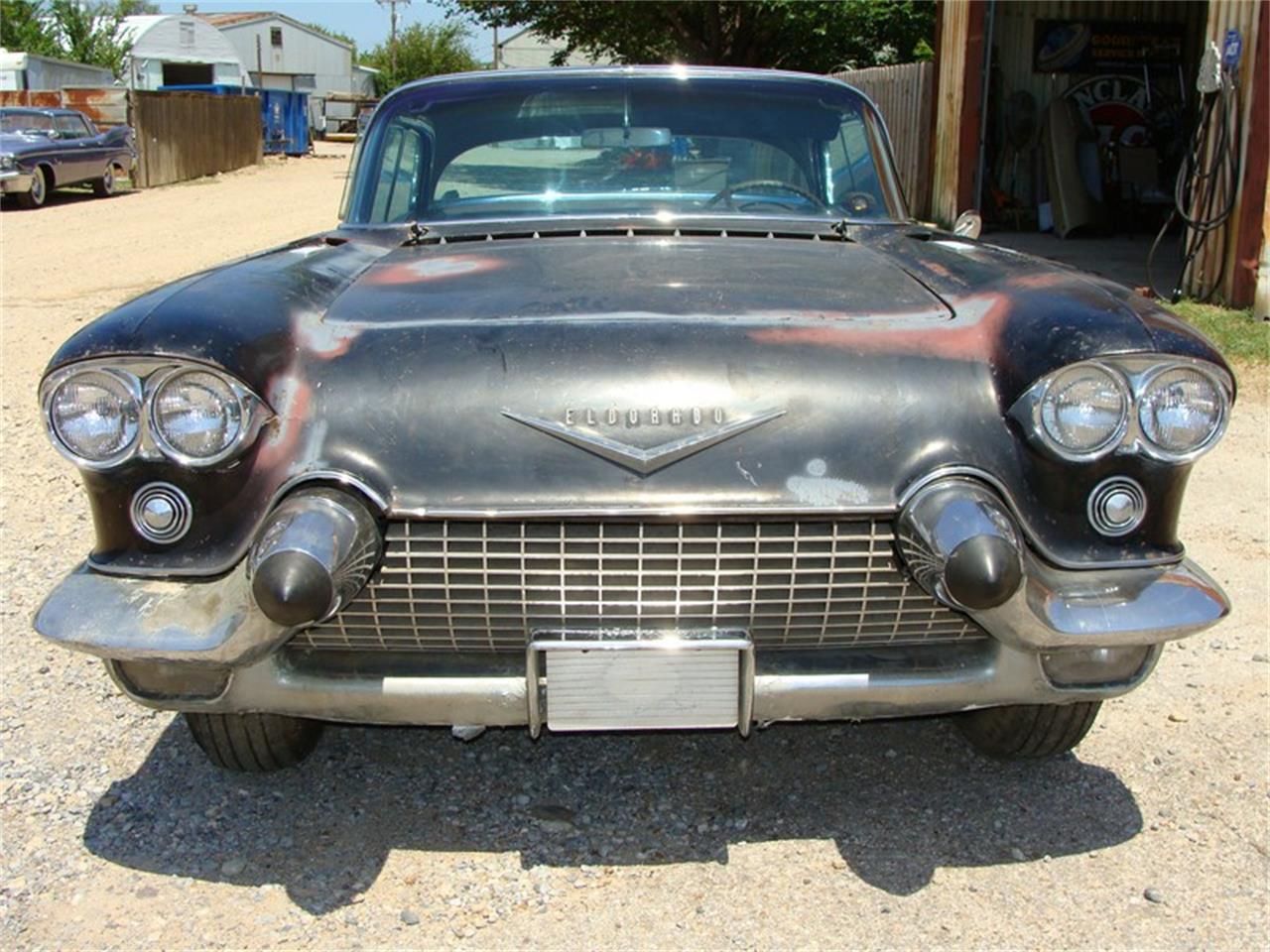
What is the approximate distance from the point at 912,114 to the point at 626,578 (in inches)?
551

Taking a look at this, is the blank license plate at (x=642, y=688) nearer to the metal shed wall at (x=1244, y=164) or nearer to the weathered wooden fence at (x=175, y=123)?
the metal shed wall at (x=1244, y=164)

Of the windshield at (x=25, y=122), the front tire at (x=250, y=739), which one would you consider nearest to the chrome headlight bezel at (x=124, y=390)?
the front tire at (x=250, y=739)

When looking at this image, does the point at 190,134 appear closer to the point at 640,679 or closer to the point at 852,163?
the point at 852,163

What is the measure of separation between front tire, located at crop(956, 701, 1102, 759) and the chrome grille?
26.5 inches

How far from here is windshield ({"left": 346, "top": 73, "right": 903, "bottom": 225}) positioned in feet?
12.0

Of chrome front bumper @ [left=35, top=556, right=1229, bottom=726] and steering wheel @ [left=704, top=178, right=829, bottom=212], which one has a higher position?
steering wheel @ [left=704, top=178, right=829, bottom=212]

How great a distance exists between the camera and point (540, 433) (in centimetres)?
230

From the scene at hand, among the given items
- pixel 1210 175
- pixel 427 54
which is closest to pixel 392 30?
pixel 427 54

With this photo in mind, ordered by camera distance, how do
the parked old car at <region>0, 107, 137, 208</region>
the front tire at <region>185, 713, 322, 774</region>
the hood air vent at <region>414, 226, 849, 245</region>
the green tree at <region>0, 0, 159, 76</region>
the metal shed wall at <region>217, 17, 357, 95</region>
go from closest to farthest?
the front tire at <region>185, 713, 322, 774</region>, the hood air vent at <region>414, 226, 849, 245</region>, the parked old car at <region>0, 107, 137, 208</region>, the green tree at <region>0, 0, 159, 76</region>, the metal shed wall at <region>217, 17, 357, 95</region>

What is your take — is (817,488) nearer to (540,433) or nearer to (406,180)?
(540,433)

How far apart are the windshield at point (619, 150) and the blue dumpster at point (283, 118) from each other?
3463 cm

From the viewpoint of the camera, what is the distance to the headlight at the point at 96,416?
2.35 metres

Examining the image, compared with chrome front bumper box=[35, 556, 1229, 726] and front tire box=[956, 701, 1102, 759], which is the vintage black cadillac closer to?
chrome front bumper box=[35, 556, 1229, 726]

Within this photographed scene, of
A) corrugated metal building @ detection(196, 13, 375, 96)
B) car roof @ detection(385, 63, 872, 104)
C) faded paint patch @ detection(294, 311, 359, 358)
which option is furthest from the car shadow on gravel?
corrugated metal building @ detection(196, 13, 375, 96)
